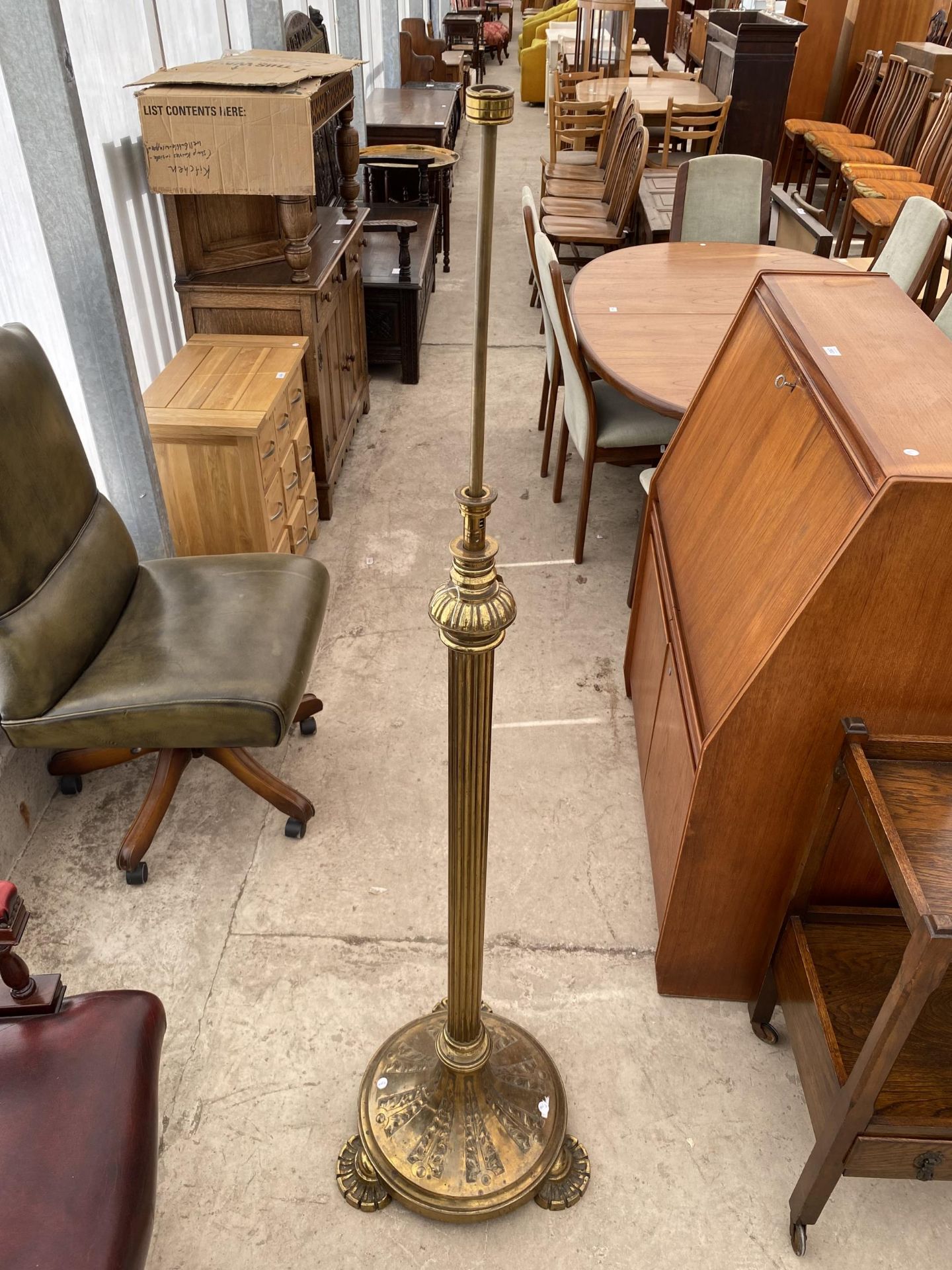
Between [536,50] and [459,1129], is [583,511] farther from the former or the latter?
[536,50]

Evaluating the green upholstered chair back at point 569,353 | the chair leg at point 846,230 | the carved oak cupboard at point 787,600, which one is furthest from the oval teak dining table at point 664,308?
the chair leg at point 846,230

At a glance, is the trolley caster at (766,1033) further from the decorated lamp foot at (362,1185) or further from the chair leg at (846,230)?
the chair leg at (846,230)

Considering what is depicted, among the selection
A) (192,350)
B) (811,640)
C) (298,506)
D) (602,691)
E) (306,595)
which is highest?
(811,640)

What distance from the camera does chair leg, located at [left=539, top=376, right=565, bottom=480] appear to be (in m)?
3.78

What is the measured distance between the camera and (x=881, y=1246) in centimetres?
162

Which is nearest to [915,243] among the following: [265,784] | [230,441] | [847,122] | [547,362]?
[547,362]

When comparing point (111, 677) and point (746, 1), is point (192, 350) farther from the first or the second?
point (746, 1)

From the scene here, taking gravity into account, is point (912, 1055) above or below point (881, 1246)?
above

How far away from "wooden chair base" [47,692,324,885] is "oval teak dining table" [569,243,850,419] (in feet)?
4.88

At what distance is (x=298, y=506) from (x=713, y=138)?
4.48 m

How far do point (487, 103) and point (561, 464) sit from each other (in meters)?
2.85

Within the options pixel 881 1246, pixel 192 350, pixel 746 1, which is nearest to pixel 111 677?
pixel 192 350

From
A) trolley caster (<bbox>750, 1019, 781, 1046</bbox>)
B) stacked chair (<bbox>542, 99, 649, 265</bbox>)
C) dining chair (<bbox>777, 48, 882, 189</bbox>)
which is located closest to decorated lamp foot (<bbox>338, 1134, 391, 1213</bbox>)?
trolley caster (<bbox>750, 1019, 781, 1046</bbox>)

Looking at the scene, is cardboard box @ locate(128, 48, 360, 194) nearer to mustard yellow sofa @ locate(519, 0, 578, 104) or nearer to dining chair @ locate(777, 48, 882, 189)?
dining chair @ locate(777, 48, 882, 189)
